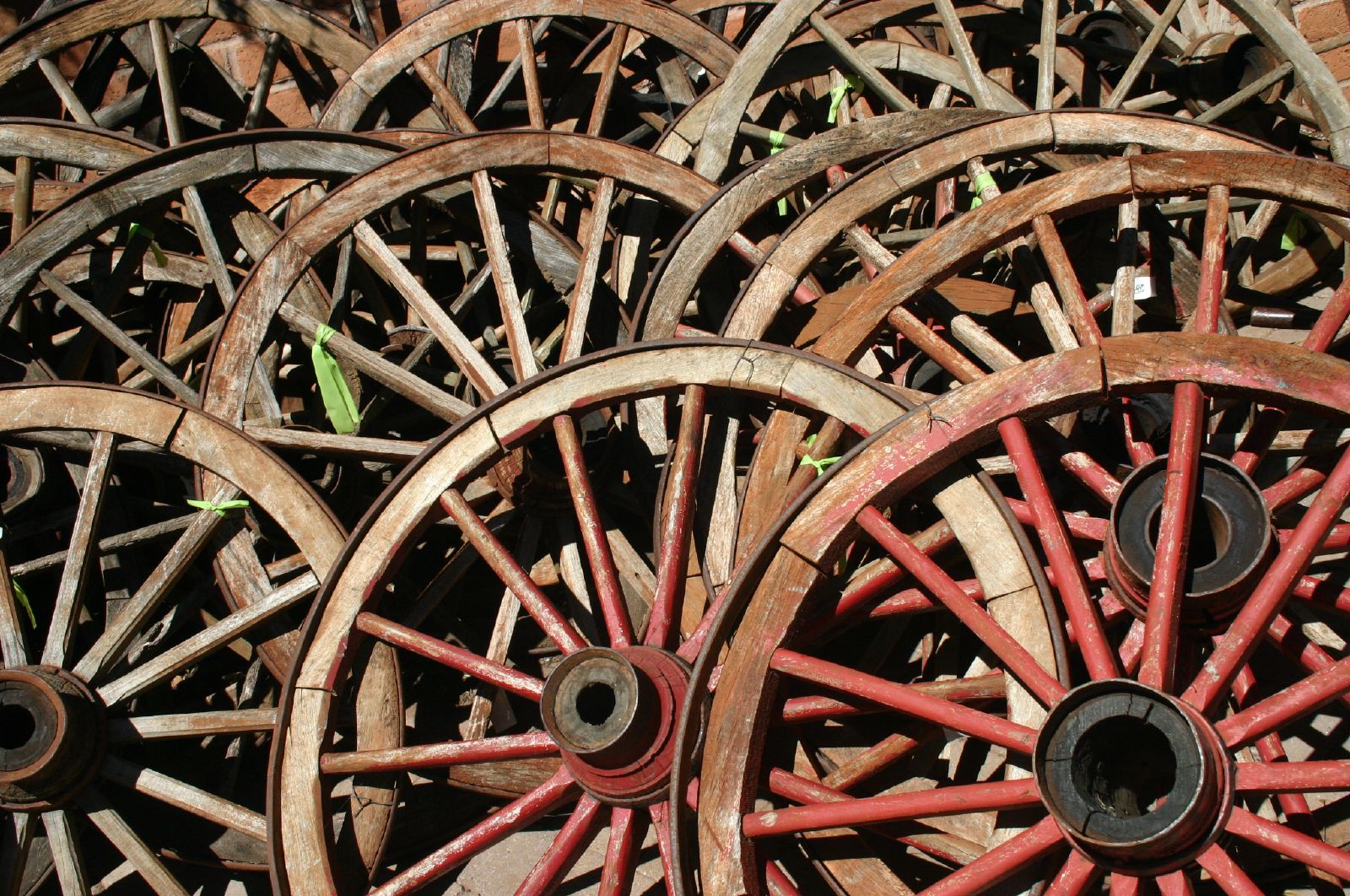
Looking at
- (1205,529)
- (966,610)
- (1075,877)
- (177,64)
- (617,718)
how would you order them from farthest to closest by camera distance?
(177,64), (1205,529), (617,718), (966,610), (1075,877)

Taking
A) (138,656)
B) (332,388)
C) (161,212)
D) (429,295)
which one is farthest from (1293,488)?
(161,212)

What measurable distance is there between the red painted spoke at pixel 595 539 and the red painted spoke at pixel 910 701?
46 cm

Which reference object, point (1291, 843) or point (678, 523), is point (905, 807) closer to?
point (1291, 843)

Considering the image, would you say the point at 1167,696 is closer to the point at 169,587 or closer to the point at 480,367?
the point at 480,367

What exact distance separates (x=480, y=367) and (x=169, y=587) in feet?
3.34

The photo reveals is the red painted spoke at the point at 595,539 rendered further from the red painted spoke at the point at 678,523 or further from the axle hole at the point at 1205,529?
the axle hole at the point at 1205,529

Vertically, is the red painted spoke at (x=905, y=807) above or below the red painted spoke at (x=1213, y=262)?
below

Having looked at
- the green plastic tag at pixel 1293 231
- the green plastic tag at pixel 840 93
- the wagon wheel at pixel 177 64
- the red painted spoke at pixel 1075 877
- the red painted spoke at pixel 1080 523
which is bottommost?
the red painted spoke at pixel 1075 877

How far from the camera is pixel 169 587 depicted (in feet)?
10.6

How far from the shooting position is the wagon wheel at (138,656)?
3053 millimetres

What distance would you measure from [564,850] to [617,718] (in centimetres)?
35

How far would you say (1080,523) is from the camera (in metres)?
2.95

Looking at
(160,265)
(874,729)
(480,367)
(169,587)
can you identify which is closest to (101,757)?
(169,587)

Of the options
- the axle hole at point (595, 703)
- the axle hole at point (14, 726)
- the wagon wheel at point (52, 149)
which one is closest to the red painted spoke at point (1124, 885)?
the axle hole at point (595, 703)
